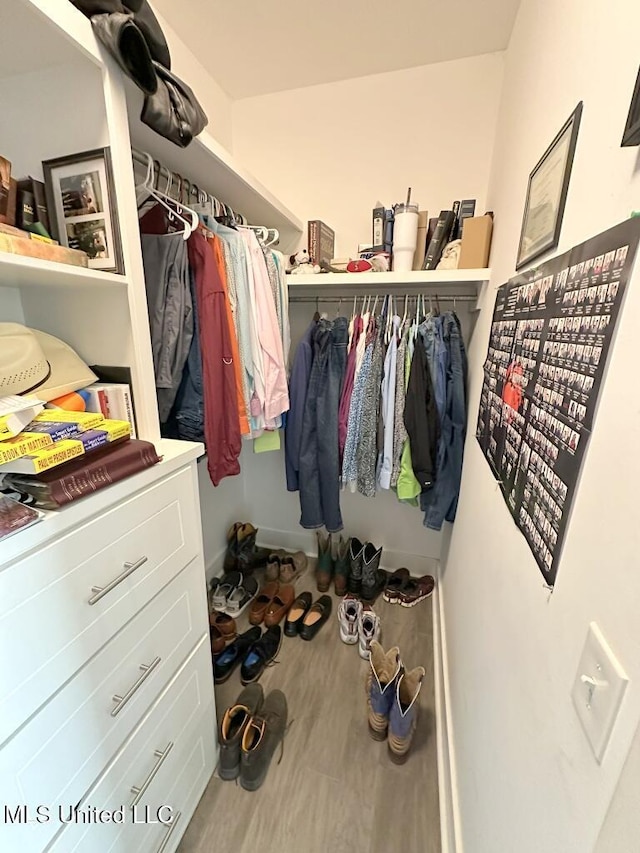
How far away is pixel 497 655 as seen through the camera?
800mm

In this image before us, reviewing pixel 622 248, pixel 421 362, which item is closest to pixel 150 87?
pixel 622 248

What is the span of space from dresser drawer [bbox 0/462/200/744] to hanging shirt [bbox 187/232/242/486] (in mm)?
267

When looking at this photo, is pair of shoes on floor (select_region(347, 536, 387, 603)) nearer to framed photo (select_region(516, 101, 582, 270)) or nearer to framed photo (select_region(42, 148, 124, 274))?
framed photo (select_region(516, 101, 582, 270))

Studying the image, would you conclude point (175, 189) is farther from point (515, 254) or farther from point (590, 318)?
point (590, 318)

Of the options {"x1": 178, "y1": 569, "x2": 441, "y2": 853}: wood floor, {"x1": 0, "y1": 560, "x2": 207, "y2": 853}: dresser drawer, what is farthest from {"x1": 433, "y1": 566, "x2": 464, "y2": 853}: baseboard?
{"x1": 0, "y1": 560, "x2": 207, "y2": 853}: dresser drawer

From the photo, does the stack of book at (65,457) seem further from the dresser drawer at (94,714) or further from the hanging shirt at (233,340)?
the hanging shirt at (233,340)

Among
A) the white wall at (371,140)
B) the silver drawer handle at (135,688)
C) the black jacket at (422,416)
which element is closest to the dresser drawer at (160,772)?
the silver drawer handle at (135,688)

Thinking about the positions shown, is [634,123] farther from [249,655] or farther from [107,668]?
[249,655]

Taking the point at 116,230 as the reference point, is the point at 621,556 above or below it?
below

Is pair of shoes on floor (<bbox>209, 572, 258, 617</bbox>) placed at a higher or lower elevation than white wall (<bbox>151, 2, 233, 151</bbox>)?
lower

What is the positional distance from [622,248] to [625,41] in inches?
11.5

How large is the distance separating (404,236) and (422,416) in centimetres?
72

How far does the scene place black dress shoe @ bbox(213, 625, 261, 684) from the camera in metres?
1.45

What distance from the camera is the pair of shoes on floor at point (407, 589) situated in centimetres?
186
